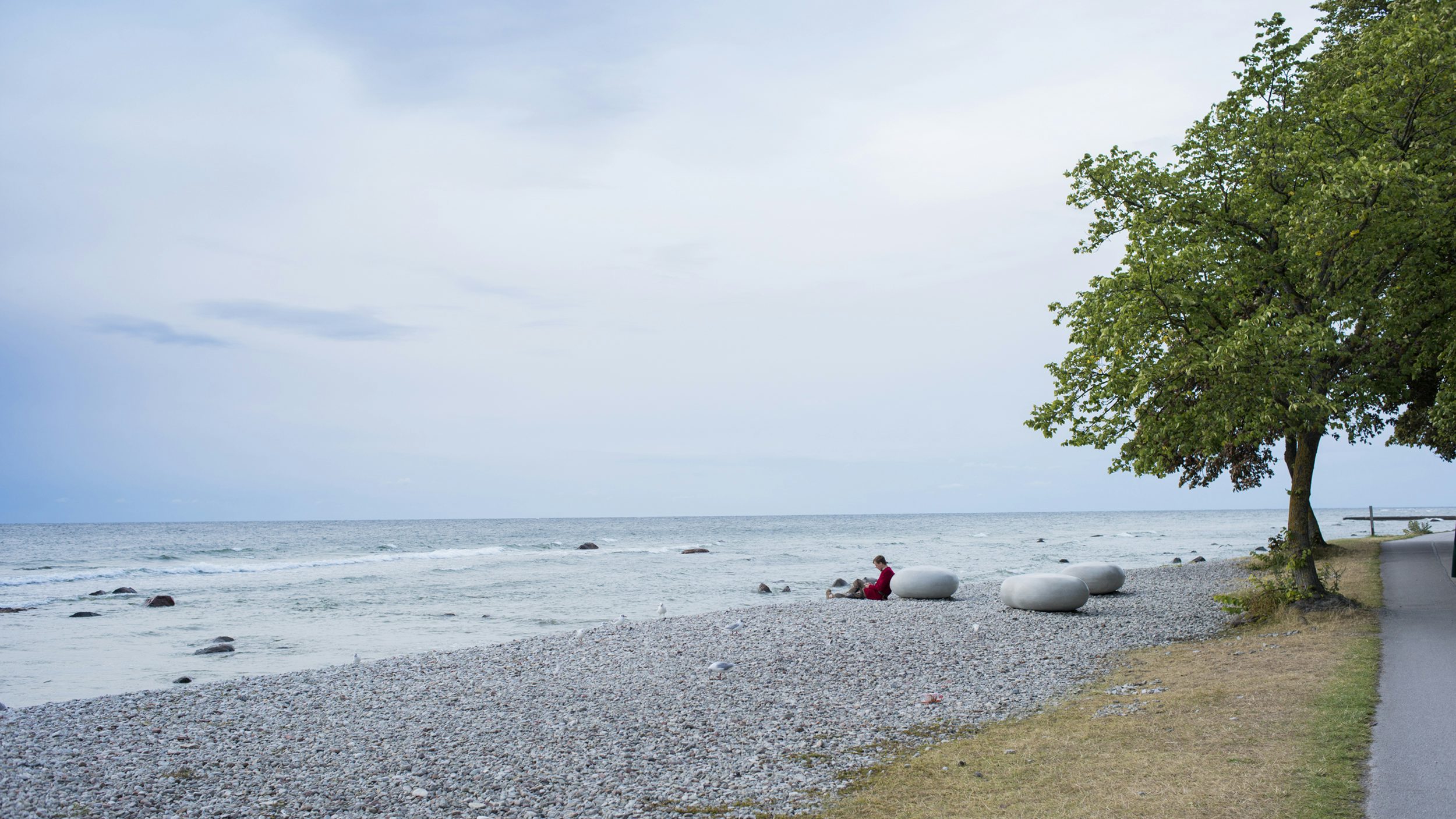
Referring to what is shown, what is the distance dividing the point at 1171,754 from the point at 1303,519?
10136 mm

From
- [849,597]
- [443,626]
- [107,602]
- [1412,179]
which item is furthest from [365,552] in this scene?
[1412,179]

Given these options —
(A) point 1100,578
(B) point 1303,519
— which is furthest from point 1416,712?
(A) point 1100,578

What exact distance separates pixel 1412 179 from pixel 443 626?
2099 cm

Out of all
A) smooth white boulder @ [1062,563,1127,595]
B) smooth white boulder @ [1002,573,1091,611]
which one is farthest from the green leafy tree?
smooth white boulder @ [1062,563,1127,595]

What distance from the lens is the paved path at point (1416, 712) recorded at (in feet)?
19.9

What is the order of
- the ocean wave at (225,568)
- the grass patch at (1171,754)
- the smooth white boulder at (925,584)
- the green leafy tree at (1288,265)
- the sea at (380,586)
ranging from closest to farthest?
the grass patch at (1171,754) < the green leafy tree at (1288,265) < the sea at (380,586) < the smooth white boulder at (925,584) < the ocean wave at (225,568)

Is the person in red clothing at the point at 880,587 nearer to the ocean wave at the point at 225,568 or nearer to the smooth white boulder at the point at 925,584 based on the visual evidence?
the smooth white boulder at the point at 925,584

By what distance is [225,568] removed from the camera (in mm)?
45625

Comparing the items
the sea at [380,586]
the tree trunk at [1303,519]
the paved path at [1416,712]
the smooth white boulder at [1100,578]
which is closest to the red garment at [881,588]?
the sea at [380,586]

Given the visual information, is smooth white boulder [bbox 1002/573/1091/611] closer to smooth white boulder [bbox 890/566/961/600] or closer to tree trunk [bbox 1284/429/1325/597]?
smooth white boulder [bbox 890/566/961/600]

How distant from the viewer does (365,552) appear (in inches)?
2459

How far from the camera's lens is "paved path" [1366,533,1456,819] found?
19.9ft

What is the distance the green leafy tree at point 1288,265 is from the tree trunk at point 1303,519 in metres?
0.04

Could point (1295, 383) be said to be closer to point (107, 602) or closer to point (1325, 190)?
point (1325, 190)
